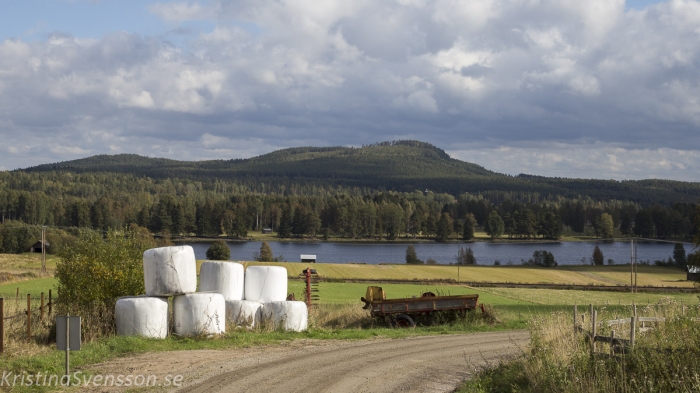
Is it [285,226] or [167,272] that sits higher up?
[167,272]

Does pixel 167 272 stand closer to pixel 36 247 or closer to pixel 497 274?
pixel 497 274

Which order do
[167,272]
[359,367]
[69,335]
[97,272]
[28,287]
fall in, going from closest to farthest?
[69,335], [359,367], [167,272], [97,272], [28,287]

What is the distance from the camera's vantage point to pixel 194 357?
17.1 meters

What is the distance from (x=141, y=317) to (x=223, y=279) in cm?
331

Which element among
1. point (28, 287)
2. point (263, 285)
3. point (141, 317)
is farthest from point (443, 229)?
point (141, 317)

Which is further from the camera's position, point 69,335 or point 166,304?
point 166,304

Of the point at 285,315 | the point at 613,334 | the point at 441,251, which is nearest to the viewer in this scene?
the point at 613,334

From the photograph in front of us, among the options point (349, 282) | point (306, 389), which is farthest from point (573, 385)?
point (349, 282)

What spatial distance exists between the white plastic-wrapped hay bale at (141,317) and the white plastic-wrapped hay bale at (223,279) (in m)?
2.64

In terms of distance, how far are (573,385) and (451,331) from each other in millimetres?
12331

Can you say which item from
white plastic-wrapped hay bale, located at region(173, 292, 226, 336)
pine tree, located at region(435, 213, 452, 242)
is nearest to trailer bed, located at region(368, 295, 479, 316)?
white plastic-wrapped hay bale, located at region(173, 292, 226, 336)

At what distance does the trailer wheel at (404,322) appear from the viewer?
25734mm

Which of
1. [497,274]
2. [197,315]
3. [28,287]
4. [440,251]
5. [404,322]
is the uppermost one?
[197,315]

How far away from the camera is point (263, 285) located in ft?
77.4
